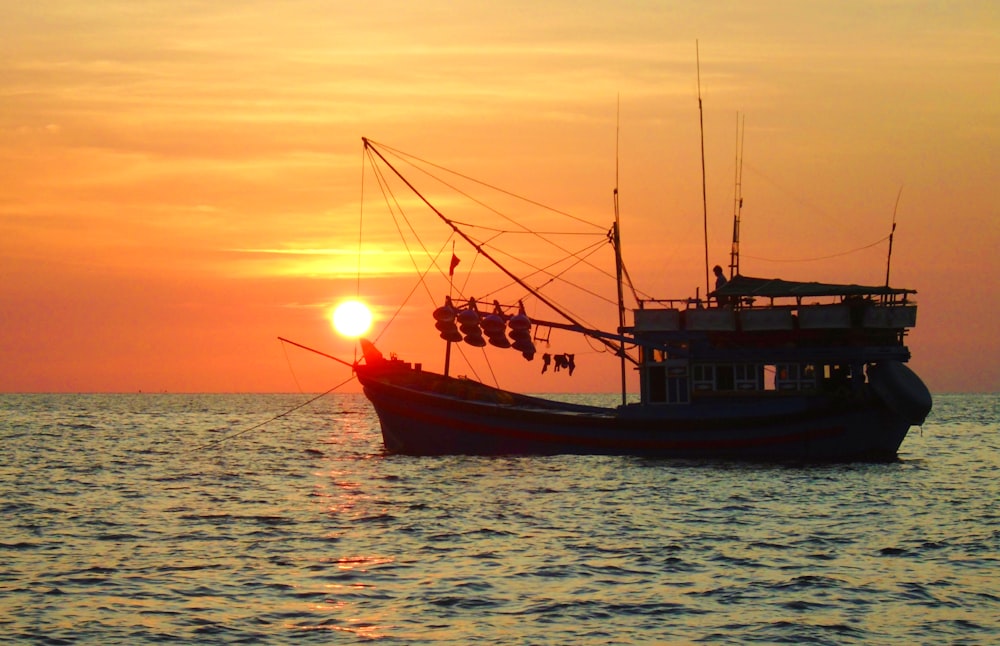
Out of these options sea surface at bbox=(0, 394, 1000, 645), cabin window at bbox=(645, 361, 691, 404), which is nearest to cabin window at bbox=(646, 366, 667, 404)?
cabin window at bbox=(645, 361, 691, 404)

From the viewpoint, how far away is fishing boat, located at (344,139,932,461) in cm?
4994

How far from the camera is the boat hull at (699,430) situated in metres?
49.9

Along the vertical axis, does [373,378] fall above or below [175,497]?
above

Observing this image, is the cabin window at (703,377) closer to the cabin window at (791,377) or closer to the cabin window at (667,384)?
the cabin window at (667,384)

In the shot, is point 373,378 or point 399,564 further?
point 373,378

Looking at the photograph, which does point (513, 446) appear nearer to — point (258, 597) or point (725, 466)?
point (725, 466)

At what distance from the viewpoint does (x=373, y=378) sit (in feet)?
181

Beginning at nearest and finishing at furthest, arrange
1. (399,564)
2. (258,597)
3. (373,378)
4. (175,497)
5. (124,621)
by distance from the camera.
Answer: (124,621) → (258,597) → (399,564) → (175,497) → (373,378)

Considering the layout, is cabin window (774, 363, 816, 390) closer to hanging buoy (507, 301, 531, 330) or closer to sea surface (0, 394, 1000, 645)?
sea surface (0, 394, 1000, 645)

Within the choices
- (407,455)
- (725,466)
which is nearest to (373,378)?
(407,455)

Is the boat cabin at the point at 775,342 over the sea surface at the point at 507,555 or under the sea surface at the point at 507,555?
over

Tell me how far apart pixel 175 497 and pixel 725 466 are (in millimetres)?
20339

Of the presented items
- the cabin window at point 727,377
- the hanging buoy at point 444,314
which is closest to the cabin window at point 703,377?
the cabin window at point 727,377

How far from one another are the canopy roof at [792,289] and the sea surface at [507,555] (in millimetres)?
6773
